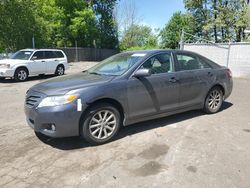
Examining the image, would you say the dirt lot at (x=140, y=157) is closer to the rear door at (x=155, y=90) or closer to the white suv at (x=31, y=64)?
the rear door at (x=155, y=90)

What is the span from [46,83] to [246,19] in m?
23.9

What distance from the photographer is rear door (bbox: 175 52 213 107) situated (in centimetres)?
604

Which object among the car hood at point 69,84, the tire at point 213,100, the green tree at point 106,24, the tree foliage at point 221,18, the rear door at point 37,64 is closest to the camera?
the car hood at point 69,84

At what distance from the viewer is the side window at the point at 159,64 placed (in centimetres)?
556

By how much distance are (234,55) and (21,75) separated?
11391mm

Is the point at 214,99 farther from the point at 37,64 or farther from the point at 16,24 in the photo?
the point at 16,24

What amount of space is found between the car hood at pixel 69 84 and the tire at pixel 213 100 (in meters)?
2.70

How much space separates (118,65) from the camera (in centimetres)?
569

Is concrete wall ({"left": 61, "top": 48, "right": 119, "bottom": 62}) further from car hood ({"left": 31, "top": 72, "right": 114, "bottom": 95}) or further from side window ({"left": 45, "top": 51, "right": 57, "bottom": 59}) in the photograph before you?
car hood ({"left": 31, "top": 72, "right": 114, "bottom": 95})

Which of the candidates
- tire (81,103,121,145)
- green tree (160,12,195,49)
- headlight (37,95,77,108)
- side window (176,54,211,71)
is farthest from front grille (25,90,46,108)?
green tree (160,12,195,49)

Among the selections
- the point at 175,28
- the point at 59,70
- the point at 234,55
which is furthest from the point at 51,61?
the point at 175,28

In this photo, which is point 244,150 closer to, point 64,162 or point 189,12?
point 64,162

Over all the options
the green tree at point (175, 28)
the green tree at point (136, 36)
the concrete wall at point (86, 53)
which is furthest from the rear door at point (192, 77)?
the green tree at point (136, 36)

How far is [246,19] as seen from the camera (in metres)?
25.0
